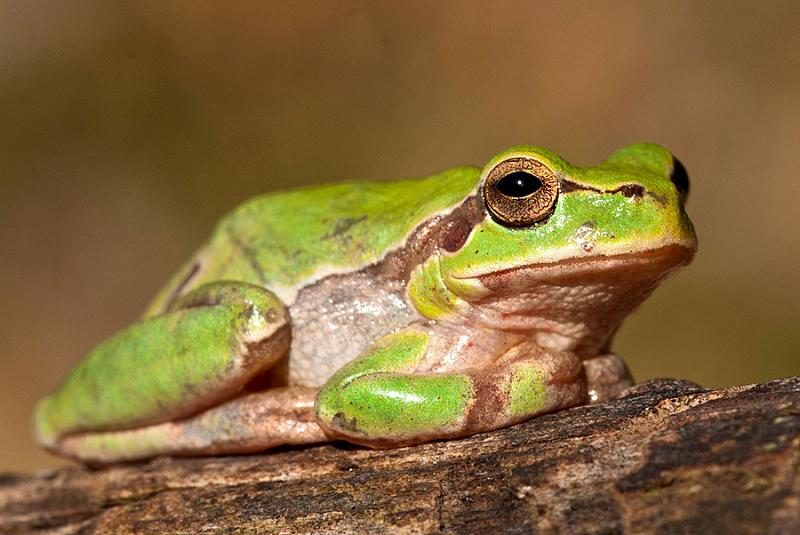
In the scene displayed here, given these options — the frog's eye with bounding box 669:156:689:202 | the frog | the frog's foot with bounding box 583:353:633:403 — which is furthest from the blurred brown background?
the frog

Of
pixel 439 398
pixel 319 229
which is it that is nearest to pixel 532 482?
pixel 439 398

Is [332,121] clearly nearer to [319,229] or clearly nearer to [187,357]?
[319,229]

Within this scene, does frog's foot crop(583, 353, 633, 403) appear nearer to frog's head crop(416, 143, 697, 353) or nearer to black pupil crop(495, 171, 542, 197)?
frog's head crop(416, 143, 697, 353)

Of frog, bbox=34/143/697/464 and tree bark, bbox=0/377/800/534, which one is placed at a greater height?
frog, bbox=34/143/697/464

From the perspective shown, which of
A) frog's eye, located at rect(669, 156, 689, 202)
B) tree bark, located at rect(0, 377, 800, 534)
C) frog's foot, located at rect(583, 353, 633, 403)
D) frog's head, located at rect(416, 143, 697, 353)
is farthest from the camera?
frog's foot, located at rect(583, 353, 633, 403)

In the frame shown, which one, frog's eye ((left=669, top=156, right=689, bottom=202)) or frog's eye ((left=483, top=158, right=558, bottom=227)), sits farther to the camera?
frog's eye ((left=669, top=156, right=689, bottom=202))

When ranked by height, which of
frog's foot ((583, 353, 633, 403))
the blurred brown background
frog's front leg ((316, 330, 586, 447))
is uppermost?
the blurred brown background

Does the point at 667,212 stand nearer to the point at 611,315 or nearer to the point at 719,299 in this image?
the point at 611,315

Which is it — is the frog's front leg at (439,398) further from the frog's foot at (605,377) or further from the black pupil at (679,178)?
the black pupil at (679,178)
